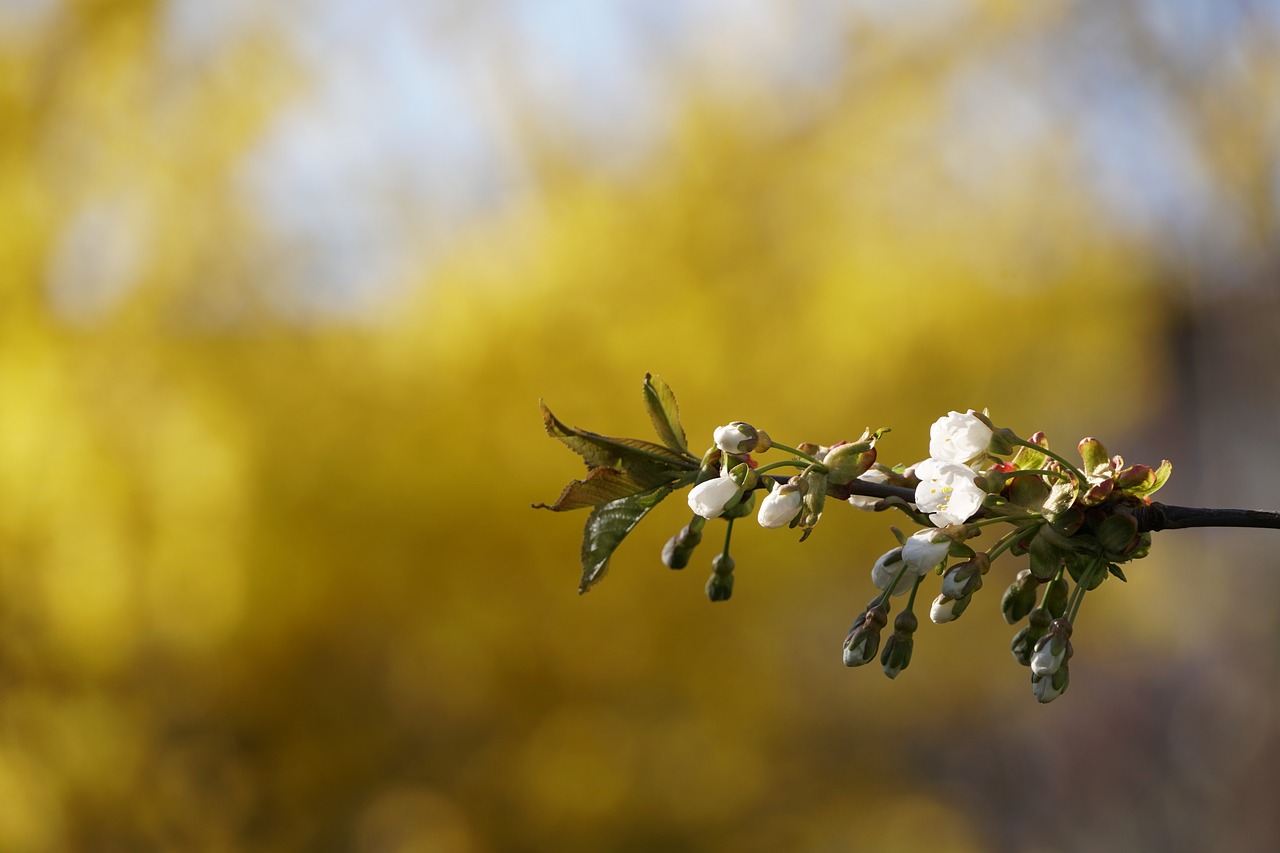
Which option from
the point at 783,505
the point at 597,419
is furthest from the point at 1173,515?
the point at 597,419

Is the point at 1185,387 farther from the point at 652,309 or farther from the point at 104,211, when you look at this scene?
Answer: the point at 104,211

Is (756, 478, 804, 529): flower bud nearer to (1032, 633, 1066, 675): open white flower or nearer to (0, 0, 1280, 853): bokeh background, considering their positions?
(1032, 633, 1066, 675): open white flower

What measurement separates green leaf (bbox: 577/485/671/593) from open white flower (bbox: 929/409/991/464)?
0.30ft

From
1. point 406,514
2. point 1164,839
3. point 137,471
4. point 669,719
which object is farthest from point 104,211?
point 1164,839

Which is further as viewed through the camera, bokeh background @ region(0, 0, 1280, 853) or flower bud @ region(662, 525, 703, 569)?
bokeh background @ region(0, 0, 1280, 853)

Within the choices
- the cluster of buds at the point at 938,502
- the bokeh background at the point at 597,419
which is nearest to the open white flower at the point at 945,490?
the cluster of buds at the point at 938,502

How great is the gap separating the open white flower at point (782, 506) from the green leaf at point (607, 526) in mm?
35

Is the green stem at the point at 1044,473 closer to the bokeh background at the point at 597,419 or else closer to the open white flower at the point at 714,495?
the open white flower at the point at 714,495

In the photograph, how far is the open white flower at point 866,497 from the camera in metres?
0.34

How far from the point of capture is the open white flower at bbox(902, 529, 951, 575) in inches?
12.8

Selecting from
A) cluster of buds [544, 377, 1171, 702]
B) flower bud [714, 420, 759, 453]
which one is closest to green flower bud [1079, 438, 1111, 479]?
cluster of buds [544, 377, 1171, 702]

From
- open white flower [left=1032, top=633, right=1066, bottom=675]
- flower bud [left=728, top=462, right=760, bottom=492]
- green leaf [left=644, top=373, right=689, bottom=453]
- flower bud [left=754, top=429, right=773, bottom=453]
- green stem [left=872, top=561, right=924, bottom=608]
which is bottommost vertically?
open white flower [left=1032, top=633, right=1066, bottom=675]

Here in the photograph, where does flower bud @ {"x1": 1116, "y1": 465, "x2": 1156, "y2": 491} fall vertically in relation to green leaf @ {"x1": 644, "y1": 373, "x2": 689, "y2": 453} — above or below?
below

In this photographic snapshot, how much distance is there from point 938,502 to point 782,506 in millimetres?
48
